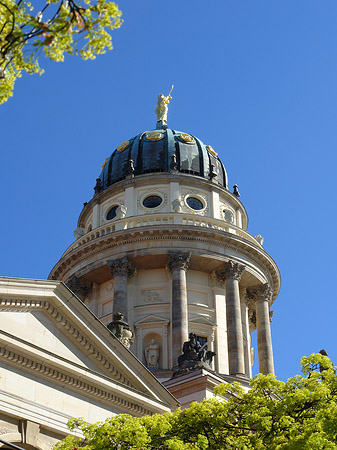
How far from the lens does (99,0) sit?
1077 cm

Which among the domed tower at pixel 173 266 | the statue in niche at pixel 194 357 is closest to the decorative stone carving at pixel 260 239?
the domed tower at pixel 173 266

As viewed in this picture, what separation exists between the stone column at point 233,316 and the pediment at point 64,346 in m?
18.6

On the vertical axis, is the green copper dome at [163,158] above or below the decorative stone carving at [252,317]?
above

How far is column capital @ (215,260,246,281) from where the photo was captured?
46938mm

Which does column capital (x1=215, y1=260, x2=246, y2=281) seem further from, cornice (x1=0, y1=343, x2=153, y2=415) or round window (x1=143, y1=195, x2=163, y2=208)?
cornice (x1=0, y1=343, x2=153, y2=415)

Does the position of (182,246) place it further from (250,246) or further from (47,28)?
(47,28)

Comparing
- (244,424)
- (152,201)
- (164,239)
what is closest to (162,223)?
(164,239)

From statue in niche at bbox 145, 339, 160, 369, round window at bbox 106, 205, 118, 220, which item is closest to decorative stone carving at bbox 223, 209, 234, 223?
round window at bbox 106, 205, 118, 220

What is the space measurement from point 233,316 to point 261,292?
4.62 metres

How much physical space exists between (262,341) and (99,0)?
39479mm

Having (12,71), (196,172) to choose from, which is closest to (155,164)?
(196,172)

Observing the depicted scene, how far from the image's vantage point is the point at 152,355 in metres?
44.1

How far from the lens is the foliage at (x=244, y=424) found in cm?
1842

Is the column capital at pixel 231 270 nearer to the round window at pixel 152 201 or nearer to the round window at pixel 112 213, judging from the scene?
the round window at pixel 152 201
